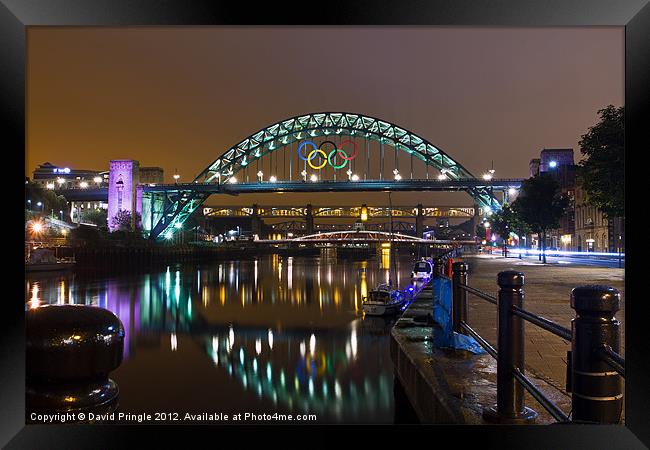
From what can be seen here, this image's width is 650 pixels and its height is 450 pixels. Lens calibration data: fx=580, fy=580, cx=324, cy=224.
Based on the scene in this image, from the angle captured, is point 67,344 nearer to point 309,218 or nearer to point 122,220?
point 122,220

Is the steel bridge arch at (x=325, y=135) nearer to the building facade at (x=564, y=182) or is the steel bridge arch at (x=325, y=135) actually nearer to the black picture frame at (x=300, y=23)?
the building facade at (x=564, y=182)

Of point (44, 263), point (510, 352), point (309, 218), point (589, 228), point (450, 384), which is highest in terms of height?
point (309, 218)

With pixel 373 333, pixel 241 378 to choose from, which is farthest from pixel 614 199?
pixel 241 378

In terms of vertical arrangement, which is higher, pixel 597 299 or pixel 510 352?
pixel 597 299

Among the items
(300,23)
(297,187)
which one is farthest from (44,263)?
(300,23)

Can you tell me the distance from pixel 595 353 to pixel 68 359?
2394mm

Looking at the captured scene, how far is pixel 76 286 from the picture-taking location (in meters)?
37.6

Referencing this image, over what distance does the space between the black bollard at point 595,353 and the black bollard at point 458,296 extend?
2.90m

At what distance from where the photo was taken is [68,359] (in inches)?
113

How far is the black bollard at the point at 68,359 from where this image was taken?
2.86 m

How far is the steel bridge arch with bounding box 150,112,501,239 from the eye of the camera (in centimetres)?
7888

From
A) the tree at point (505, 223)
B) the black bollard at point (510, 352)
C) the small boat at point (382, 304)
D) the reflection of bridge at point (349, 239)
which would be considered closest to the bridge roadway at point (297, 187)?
the reflection of bridge at point (349, 239)

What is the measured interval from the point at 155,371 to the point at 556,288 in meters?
9.03
